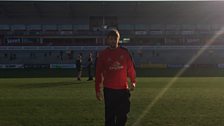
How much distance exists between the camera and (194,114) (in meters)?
10.5

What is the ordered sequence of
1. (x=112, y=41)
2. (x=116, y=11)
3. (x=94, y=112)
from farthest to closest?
(x=116, y=11) < (x=94, y=112) < (x=112, y=41)

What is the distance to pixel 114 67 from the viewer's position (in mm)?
6664

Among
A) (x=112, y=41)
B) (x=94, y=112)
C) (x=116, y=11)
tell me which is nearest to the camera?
(x=112, y=41)

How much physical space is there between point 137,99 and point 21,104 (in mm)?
3873

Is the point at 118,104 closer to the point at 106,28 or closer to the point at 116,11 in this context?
the point at 106,28

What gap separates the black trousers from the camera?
22.0ft

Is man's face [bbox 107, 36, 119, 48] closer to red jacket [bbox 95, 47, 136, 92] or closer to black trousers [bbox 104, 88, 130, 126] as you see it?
red jacket [bbox 95, 47, 136, 92]

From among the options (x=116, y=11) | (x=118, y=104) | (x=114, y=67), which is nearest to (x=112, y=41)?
(x=114, y=67)

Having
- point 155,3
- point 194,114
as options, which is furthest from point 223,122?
point 155,3

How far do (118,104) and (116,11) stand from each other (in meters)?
67.3

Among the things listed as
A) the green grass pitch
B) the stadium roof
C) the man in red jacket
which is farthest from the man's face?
the stadium roof

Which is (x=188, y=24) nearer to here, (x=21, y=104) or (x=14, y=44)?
(x=14, y=44)

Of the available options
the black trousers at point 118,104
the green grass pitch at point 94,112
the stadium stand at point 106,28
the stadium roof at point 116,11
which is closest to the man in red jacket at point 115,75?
the black trousers at point 118,104

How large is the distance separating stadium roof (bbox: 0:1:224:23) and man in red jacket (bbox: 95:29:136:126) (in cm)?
6398
